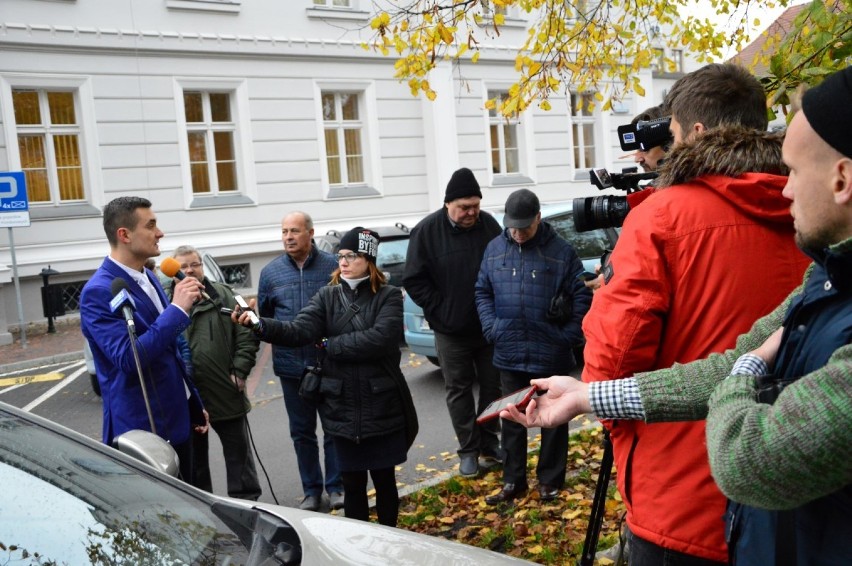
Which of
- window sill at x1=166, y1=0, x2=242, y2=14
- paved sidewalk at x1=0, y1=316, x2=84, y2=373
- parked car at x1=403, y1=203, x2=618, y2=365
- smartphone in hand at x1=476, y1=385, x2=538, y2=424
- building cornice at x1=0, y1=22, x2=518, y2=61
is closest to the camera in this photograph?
smartphone in hand at x1=476, y1=385, x2=538, y2=424

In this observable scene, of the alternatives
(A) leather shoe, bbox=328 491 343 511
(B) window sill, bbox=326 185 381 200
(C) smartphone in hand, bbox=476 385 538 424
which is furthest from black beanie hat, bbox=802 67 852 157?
(B) window sill, bbox=326 185 381 200

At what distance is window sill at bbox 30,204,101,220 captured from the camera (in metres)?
14.9

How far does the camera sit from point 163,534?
6.99 feet

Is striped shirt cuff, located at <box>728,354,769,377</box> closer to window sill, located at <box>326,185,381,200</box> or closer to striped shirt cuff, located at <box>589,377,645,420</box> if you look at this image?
striped shirt cuff, located at <box>589,377,645,420</box>

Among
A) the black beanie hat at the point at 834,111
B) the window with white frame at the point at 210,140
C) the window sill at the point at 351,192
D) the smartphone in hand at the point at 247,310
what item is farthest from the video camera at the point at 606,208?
the window sill at the point at 351,192

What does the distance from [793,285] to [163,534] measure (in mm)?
1812

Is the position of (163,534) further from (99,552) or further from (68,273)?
(68,273)

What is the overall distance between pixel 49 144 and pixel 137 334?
42.3ft

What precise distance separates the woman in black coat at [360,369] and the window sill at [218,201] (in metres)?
12.4

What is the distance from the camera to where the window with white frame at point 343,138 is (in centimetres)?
1852

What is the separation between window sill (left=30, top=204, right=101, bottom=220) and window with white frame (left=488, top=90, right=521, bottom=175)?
384 inches

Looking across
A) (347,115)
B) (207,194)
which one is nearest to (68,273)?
(207,194)

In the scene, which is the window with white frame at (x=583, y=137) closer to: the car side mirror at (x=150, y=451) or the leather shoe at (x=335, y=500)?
the leather shoe at (x=335, y=500)

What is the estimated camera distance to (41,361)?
468 inches
